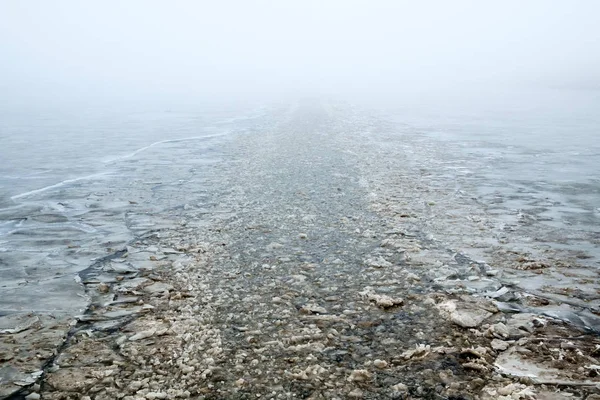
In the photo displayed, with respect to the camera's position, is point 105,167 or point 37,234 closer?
point 37,234

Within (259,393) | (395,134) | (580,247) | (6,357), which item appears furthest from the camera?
(395,134)

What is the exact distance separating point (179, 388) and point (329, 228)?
5617 mm

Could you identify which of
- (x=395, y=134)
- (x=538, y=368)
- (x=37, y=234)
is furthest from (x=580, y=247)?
(x=395, y=134)

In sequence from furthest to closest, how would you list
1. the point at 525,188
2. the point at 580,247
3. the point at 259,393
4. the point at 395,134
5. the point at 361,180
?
1. the point at 395,134
2. the point at 361,180
3. the point at 525,188
4. the point at 580,247
5. the point at 259,393

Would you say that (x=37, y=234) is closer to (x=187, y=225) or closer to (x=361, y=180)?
(x=187, y=225)

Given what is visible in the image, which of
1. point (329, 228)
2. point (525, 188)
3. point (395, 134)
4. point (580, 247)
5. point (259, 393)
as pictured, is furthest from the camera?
point (395, 134)

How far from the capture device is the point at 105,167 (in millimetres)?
17844

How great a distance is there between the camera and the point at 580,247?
8.86 m

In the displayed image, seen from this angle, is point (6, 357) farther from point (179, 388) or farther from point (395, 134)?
point (395, 134)

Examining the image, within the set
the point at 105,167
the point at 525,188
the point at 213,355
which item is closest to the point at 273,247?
the point at 213,355

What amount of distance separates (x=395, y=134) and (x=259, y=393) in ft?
72.4

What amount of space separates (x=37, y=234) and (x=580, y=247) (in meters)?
10.6

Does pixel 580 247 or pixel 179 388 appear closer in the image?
pixel 179 388

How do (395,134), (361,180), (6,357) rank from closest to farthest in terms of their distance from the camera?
1. (6,357)
2. (361,180)
3. (395,134)
